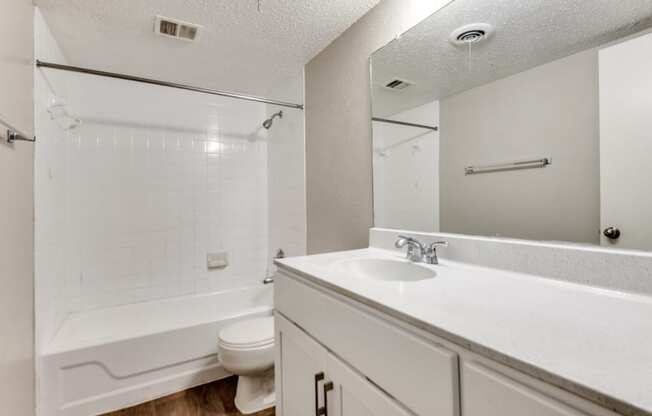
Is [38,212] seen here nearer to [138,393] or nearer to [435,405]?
[138,393]

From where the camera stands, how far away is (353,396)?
747mm

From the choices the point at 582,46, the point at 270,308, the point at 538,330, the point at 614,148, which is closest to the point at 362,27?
the point at 582,46

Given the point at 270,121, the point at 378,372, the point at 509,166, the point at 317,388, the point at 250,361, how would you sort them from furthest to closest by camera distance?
the point at 270,121
the point at 250,361
the point at 509,166
the point at 317,388
the point at 378,372

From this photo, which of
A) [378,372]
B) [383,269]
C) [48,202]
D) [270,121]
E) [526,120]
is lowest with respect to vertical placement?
[378,372]

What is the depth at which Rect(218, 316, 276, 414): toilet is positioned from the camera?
1.55 metres

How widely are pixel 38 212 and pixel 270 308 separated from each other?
4.50ft

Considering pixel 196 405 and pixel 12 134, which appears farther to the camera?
pixel 196 405

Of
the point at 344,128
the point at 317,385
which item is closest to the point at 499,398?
the point at 317,385

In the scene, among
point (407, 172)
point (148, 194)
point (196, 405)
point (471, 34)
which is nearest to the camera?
point (471, 34)

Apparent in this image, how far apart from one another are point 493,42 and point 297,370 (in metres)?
1.37

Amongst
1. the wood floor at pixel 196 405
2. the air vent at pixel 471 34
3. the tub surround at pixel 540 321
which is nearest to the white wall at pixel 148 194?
the wood floor at pixel 196 405

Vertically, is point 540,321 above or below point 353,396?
above

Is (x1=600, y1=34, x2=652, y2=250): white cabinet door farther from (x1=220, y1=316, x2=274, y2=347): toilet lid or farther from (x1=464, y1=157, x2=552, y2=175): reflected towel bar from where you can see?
(x1=220, y1=316, x2=274, y2=347): toilet lid

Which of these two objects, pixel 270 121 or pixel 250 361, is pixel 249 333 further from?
pixel 270 121
